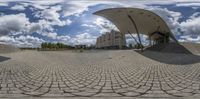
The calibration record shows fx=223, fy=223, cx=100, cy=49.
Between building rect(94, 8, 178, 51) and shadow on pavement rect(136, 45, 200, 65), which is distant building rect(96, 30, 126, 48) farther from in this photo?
shadow on pavement rect(136, 45, 200, 65)

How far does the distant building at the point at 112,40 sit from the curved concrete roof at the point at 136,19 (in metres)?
15.3

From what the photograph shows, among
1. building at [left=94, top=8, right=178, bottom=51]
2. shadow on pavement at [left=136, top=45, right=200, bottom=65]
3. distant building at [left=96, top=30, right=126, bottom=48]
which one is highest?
building at [left=94, top=8, right=178, bottom=51]

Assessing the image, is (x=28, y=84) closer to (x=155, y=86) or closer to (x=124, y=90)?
(x=124, y=90)

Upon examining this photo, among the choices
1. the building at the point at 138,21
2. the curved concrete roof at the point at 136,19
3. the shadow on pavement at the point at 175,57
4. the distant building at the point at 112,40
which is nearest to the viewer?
the shadow on pavement at the point at 175,57

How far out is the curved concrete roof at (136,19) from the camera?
3100cm

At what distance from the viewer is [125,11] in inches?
1220

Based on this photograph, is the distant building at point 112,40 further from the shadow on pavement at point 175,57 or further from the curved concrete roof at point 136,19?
the shadow on pavement at point 175,57

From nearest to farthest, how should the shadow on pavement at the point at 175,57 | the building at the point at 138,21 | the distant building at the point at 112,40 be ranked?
the shadow on pavement at the point at 175,57 → the building at the point at 138,21 → the distant building at the point at 112,40

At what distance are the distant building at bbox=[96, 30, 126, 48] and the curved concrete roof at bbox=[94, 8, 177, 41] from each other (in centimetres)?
1534

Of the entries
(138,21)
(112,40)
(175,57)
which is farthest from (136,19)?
(112,40)

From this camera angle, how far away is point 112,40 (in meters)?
71.5

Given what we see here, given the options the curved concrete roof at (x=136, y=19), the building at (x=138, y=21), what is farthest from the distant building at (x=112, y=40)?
the curved concrete roof at (x=136, y=19)

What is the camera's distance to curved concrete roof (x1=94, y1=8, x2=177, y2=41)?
102 ft

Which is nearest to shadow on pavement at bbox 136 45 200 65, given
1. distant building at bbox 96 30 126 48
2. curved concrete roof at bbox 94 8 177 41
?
curved concrete roof at bbox 94 8 177 41
